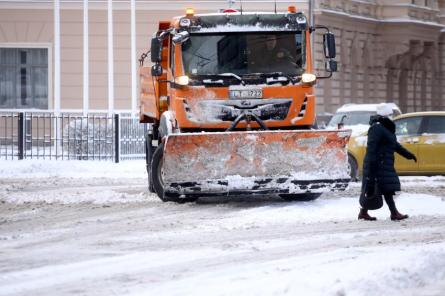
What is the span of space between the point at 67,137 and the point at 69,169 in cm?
248

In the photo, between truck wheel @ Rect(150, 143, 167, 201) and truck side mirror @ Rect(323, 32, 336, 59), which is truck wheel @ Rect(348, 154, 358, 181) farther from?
truck wheel @ Rect(150, 143, 167, 201)

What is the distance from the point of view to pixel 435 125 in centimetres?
2325

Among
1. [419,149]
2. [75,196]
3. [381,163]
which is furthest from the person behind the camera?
[419,149]

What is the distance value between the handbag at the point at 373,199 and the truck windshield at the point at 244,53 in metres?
3.10

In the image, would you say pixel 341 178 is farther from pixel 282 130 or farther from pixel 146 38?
pixel 146 38

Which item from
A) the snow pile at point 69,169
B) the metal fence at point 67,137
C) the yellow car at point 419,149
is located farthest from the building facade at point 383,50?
the yellow car at point 419,149

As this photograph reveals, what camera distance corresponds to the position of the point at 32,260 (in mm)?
11164

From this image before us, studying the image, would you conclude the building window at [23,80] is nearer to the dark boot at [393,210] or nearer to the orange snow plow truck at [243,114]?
the orange snow plow truck at [243,114]

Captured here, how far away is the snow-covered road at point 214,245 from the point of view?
937 cm

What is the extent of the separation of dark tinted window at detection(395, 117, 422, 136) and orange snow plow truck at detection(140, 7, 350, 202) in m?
5.68

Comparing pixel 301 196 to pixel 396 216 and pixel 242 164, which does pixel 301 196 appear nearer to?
pixel 242 164

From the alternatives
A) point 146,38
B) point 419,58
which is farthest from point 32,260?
point 419,58

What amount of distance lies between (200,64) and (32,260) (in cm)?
675

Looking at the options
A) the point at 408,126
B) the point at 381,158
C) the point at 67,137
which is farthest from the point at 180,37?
the point at 67,137
